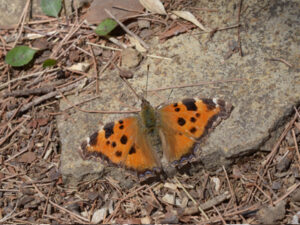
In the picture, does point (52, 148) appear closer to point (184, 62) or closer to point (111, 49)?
point (111, 49)

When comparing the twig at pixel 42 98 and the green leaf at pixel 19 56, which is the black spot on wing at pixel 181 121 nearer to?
the twig at pixel 42 98

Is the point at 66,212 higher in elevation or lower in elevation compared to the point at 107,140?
lower

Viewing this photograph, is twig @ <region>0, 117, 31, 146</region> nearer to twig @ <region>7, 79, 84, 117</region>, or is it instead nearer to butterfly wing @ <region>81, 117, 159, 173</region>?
twig @ <region>7, 79, 84, 117</region>

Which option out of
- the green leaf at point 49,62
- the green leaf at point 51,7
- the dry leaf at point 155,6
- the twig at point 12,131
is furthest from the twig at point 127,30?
the twig at point 12,131

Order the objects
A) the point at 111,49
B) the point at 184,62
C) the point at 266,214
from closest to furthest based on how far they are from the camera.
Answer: the point at 266,214 → the point at 184,62 → the point at 111,49

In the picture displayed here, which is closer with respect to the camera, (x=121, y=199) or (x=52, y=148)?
(x=121, y=199)

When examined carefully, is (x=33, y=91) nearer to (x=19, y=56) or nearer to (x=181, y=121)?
(x=19, y=56)

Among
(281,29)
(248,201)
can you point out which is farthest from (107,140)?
(281,29)
